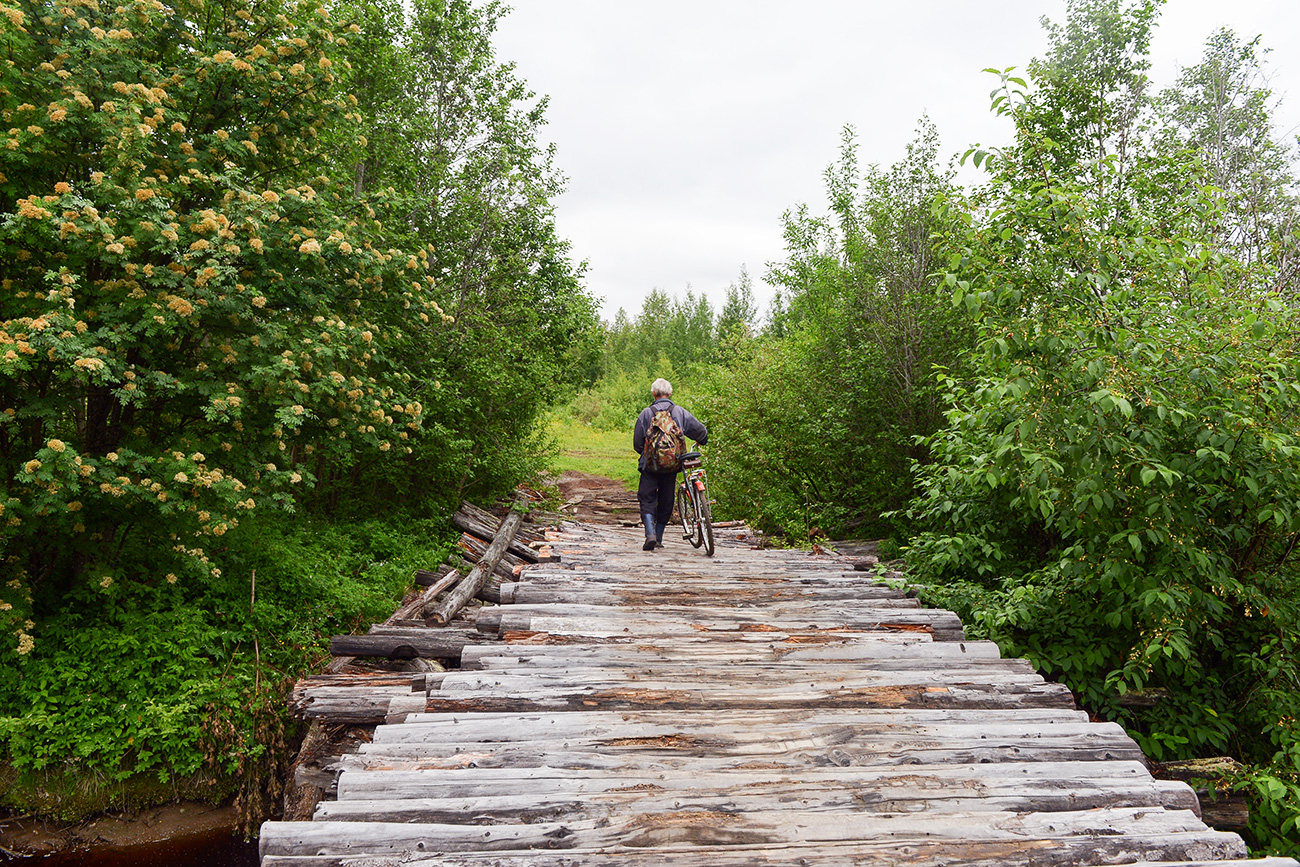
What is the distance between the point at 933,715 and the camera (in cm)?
377

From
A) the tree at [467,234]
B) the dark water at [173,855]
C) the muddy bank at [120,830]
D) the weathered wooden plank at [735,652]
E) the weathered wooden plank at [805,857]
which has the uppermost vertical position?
the tree at [467,234]

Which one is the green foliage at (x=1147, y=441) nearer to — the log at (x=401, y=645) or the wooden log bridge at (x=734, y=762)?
the wooden log bridge at (x=734, y=762)

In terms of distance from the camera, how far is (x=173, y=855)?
597 cm

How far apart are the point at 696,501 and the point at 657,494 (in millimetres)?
538

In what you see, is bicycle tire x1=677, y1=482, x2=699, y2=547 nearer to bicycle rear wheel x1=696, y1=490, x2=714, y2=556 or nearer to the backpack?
bicycle rear wheel x1=696, y1=490, x2=714, y2=556

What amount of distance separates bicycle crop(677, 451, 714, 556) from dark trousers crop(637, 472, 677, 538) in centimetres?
21

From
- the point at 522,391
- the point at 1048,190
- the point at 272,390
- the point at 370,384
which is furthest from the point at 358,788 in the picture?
the point at 522,391

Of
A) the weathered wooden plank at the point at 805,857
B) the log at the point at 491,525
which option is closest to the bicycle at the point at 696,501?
the log at the point at 491,525

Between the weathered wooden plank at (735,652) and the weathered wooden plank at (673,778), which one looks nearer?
the weathered wooden plank at (673,778)

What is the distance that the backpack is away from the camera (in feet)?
25.6

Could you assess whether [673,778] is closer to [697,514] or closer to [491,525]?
[697,514]

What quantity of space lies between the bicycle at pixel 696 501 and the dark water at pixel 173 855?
556 cm

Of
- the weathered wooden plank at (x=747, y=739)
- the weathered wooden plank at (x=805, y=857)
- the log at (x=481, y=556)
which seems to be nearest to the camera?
the weathered wooden plank at (x=805, y=857)

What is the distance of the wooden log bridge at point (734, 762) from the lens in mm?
2600
